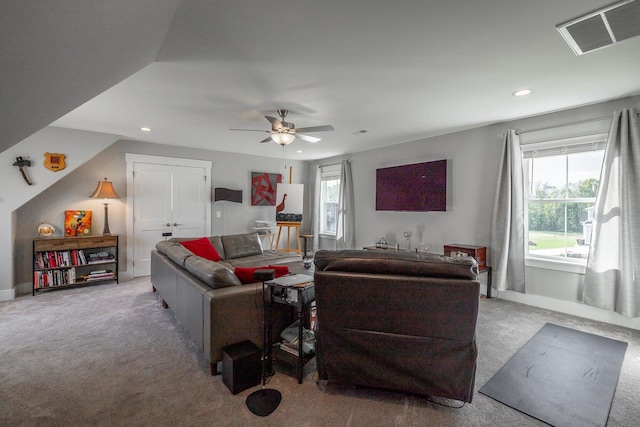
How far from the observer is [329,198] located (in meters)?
7.14

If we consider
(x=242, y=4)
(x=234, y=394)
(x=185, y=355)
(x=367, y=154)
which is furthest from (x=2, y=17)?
(x=367, y=154)

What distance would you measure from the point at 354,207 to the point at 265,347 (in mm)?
4381

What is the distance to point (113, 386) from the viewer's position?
6.80 ft

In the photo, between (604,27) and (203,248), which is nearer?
(604,27)

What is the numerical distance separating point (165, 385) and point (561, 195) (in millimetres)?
4722

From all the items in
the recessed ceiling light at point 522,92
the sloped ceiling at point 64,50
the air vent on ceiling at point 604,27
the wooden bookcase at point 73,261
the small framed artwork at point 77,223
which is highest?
the recessed ceiling light at point 522,92

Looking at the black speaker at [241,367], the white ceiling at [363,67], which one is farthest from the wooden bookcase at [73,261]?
the black speaker at [241,367]

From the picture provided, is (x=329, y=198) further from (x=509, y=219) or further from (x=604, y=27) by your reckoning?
(x=604, y=27)

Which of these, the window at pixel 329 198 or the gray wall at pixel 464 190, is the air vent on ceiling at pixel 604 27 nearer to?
the gray wall at pixel 464 190

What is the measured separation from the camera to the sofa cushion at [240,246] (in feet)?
15.3

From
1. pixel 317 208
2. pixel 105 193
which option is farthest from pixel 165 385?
pixel 317 208

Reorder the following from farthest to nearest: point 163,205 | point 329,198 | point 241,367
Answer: point 329,198, point 163,205, point 241,367

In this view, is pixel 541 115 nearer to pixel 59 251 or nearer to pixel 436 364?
pixel 436 364

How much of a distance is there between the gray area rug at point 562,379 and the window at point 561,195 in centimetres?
117
